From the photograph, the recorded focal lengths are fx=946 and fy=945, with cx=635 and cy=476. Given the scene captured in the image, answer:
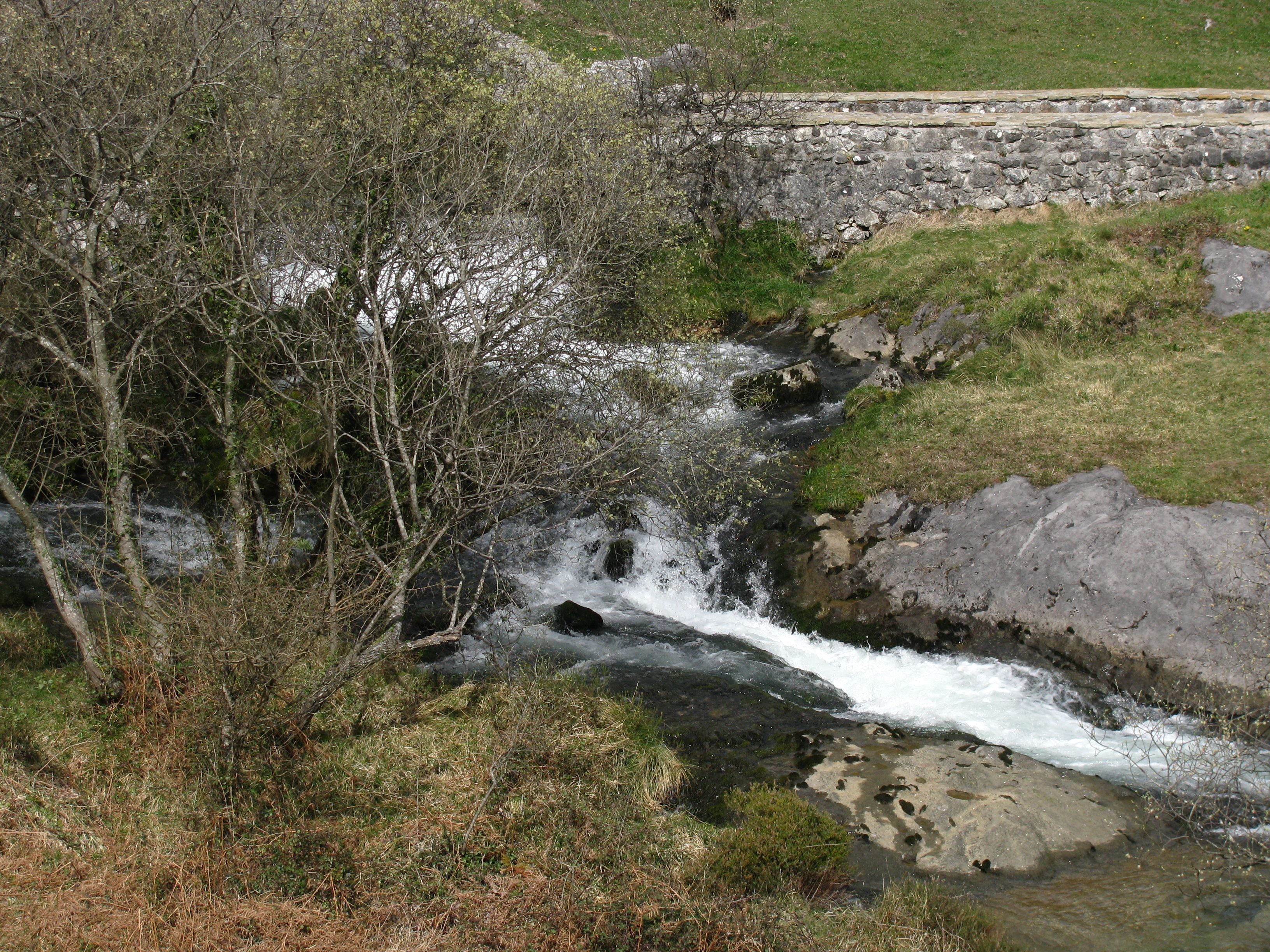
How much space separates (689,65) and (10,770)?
799 inches

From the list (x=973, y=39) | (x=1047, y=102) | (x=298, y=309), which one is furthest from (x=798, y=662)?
(x=973, y=39)

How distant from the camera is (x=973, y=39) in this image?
2880 cm

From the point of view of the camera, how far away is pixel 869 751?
874cm

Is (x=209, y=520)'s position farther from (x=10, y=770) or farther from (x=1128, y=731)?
(x=1128, y=731)

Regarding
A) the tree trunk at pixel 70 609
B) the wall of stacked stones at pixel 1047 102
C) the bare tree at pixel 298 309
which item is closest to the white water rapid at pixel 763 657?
the bare tree at pixel 298 309

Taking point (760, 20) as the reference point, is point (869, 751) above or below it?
below

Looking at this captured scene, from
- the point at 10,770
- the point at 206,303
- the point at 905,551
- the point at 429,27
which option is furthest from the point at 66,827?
the point at 429,27

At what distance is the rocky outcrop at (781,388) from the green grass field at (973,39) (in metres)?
12.4

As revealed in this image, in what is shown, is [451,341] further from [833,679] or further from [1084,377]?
[1084,377]

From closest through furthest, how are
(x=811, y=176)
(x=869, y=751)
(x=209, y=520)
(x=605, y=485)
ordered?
(x=869, y=751)
(x=605, y=485)
(x=209, y=520)
(x=811, y=176)

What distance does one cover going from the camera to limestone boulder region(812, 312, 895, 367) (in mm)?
17250

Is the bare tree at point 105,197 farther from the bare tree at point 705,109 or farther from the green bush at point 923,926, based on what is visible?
the bare tree at point 705,109

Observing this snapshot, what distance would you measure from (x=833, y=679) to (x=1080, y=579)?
9.61 ft

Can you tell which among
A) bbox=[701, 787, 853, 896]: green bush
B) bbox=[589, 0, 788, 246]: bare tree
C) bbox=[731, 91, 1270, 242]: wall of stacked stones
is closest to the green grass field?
bbox=[589, 0, 788, 246]: bare tree
